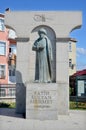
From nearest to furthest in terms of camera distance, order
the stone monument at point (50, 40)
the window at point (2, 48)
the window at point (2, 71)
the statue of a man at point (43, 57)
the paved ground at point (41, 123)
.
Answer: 1. the paved ground at point (41, 123)
2. the statue of a man at point (43, 57)
3. the stone monument at point (50, 40)
4. the window at point (2, 71)
5. the window at point (2, 48)

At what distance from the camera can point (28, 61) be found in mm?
14461

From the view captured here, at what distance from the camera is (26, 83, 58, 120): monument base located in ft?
41.3

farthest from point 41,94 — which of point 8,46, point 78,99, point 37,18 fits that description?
point 8,46

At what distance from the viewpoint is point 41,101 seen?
12.7 metres

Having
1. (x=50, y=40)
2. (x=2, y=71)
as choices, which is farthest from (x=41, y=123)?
(x=2, y=71)

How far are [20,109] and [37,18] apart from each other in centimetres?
420

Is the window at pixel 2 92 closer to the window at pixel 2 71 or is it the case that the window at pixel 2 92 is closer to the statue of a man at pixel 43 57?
the window at pixel 2 71

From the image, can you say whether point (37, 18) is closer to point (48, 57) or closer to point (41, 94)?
point (48, 57)

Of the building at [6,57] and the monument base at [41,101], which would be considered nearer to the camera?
the monument base at [41,101]

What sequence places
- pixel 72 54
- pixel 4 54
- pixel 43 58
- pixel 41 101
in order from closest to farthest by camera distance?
pixel 41 101 → pixel 43 58 → pixel 4 54 → pixel 72 54

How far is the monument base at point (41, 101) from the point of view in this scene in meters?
12.6

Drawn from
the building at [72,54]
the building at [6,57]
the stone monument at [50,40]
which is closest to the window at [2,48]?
the building at [6,57]

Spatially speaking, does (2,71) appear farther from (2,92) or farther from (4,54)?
(2,92)

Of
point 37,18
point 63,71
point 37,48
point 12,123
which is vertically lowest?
point 12,123
